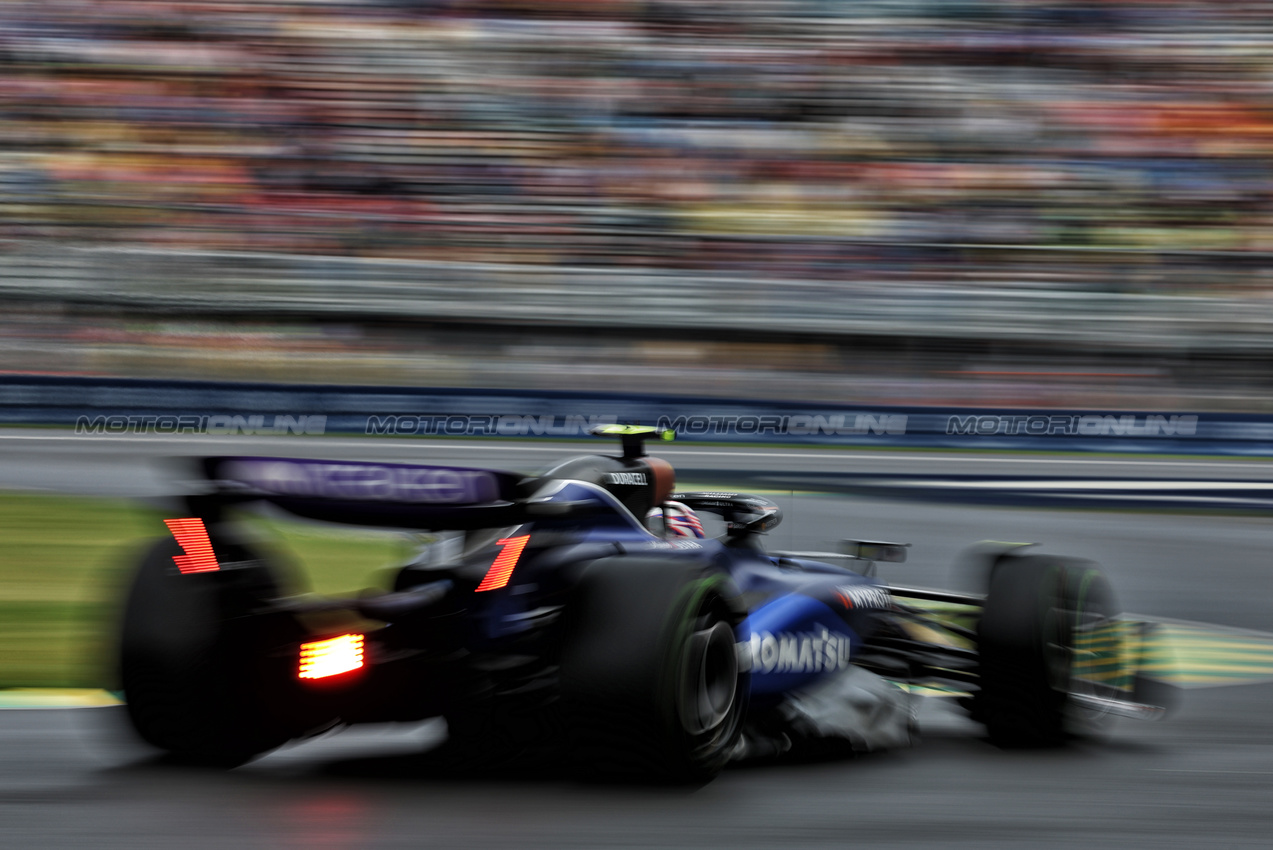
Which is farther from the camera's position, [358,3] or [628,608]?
[358,3]

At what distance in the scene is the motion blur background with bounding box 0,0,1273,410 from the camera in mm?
18219

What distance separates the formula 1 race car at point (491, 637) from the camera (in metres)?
3.40

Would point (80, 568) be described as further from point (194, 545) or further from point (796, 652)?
point (796, 652)

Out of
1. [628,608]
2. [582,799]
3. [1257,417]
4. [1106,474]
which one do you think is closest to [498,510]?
[628,608]

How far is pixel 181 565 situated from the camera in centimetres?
365

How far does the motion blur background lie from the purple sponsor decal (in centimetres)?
1449

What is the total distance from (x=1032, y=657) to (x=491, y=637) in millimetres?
1699

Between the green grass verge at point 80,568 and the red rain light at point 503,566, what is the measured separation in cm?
59

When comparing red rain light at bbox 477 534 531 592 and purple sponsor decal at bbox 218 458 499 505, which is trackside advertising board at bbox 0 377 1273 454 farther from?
purple sponsor decal at bbox 218 458 499 505

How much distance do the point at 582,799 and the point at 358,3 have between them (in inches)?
794

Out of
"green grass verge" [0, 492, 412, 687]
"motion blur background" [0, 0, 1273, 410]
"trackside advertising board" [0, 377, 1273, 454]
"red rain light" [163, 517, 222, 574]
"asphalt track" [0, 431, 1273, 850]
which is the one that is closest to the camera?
"asphalt track" [0, 431, 1273, 850]

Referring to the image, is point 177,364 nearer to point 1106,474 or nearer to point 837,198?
point 837,198

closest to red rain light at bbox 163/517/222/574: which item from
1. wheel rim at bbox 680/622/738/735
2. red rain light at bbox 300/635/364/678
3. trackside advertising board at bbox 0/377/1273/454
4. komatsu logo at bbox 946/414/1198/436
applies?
red rain light at bbox 300/635/364/678

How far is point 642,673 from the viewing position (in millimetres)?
3352
